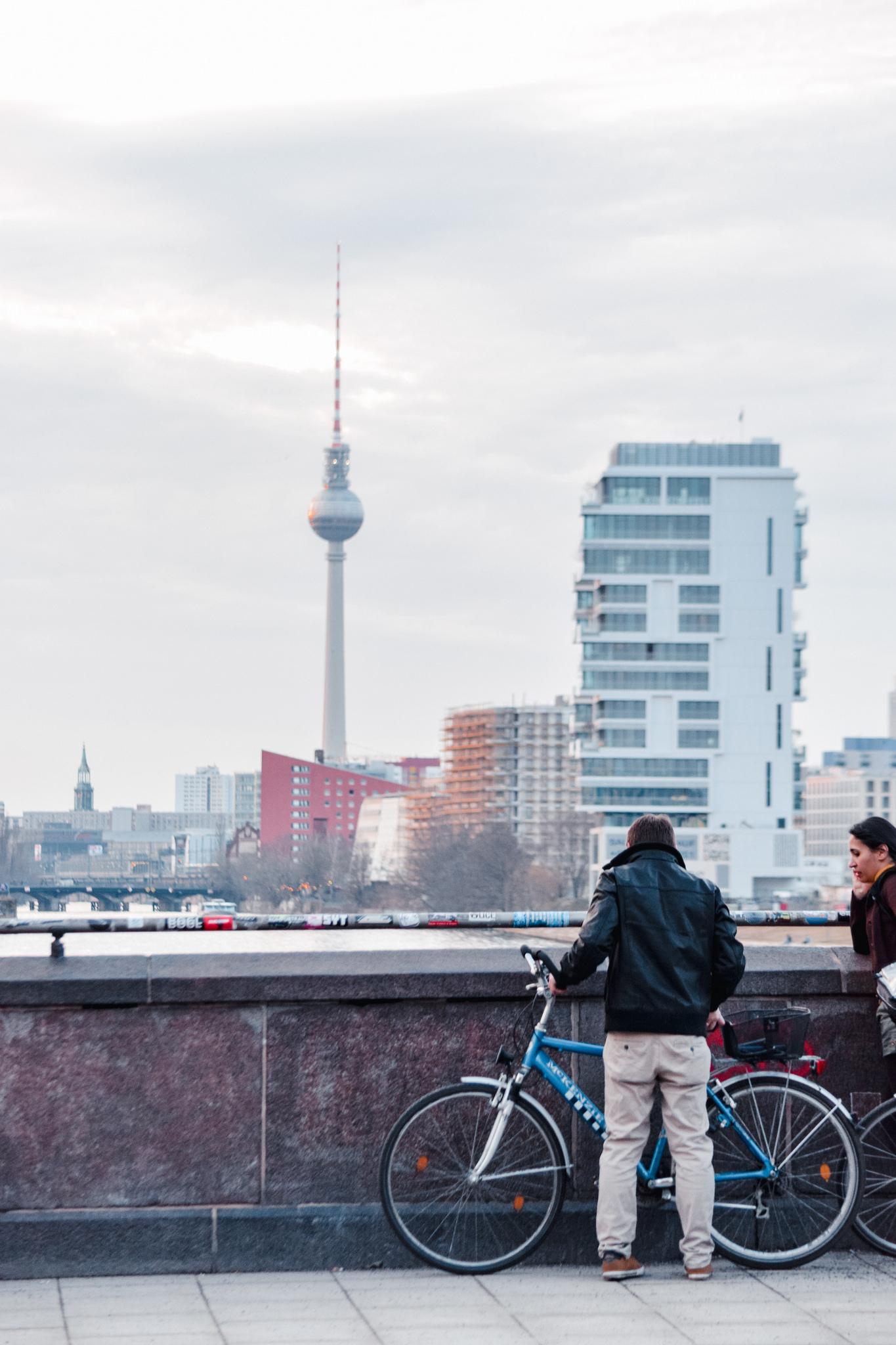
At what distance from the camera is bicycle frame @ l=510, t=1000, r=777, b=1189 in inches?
257

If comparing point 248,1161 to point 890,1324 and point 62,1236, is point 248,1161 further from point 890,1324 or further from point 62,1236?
point 890,1324

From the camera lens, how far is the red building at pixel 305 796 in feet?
624

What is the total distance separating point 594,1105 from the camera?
6.68m

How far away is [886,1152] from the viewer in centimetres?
694

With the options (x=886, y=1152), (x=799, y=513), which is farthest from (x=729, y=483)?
(x=886, y=1152)

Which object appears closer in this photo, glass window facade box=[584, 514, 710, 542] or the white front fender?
the white front fender

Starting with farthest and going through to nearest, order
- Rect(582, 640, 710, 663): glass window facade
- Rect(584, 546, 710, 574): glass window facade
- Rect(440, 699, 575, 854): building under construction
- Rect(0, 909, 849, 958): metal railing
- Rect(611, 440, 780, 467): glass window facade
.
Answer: Rect(440, 699, 575, 854): building under construction
Rect(611, 440, 780, 467): glass window facade
Rect(582, 640, 710, 663): glass window facade
Rect(584, 546, 710, 574): glass window facade
Rect(0, 909, 849, 958): metal railing

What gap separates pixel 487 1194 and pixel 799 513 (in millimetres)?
130219

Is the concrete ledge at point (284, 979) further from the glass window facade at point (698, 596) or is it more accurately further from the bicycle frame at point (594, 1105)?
the glass window facade at point (698, 596)

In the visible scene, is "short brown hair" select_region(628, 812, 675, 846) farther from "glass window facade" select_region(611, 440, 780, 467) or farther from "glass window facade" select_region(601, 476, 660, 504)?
"glass window facade" select_region(611, 440, 780, 467)

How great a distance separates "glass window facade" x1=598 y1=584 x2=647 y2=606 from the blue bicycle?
124m

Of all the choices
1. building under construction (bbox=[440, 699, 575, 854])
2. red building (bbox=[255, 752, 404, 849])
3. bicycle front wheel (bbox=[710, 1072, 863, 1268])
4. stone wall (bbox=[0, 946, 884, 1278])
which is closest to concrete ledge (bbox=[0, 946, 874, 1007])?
stone wall (bbox=[0, 946, 884, 1278])

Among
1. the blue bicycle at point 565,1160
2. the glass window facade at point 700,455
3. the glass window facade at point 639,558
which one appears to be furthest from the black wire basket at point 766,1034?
the glass window facade at point 700,455

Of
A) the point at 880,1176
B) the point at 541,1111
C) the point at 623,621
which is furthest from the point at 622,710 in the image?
the point at 541,1111
